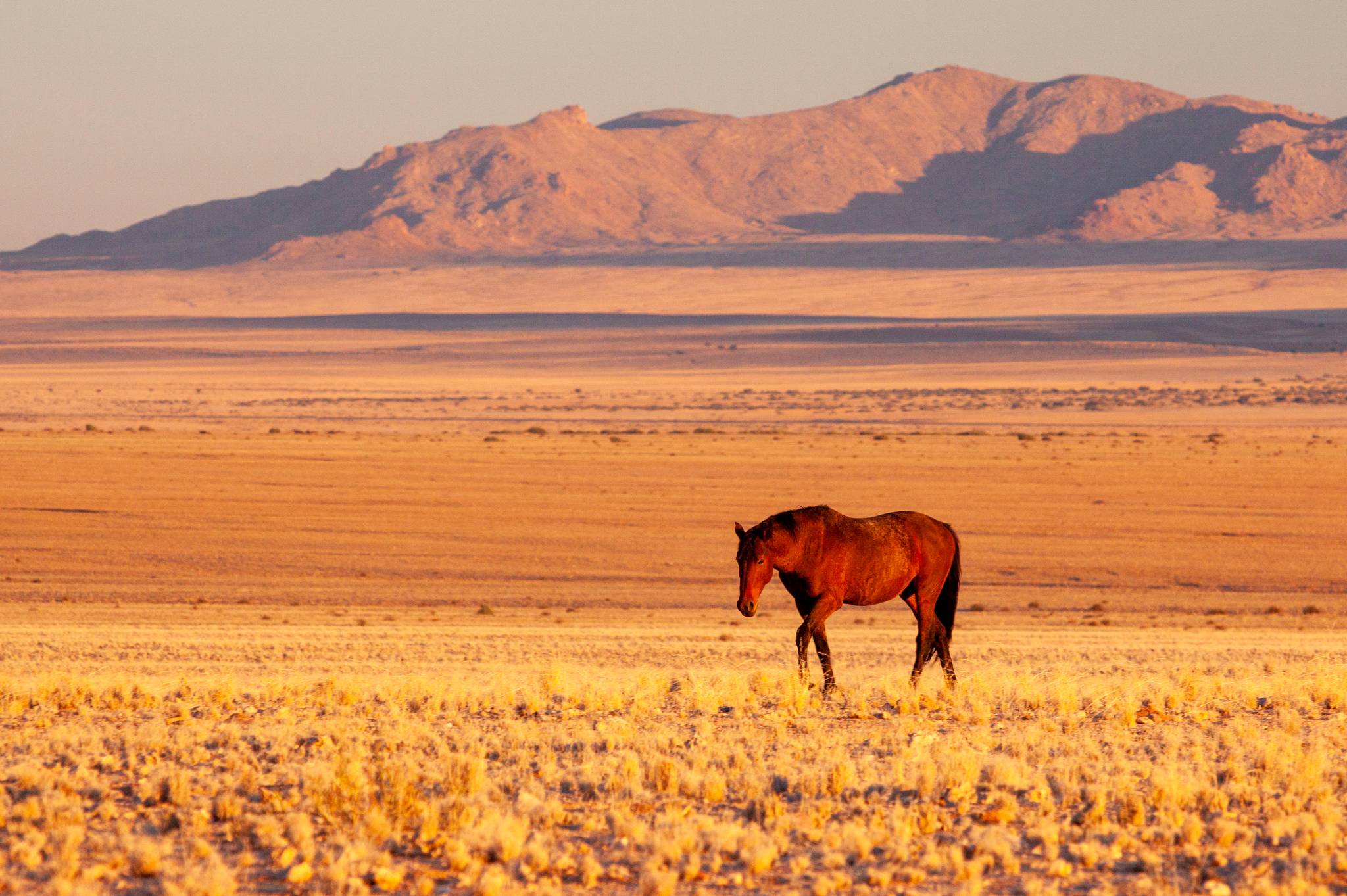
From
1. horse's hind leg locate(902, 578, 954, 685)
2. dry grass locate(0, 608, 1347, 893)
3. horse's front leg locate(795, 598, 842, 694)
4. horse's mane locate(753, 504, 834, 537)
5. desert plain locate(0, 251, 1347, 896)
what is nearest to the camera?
dry grass locate(0, 608, 1347, 893)

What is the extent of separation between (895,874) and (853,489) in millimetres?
28804

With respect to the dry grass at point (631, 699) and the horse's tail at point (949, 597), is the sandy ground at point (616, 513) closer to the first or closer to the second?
the dry grass at point (631, 699)

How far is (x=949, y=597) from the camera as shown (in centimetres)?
1048

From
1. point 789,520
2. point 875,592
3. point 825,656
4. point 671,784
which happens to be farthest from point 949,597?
point 671,784

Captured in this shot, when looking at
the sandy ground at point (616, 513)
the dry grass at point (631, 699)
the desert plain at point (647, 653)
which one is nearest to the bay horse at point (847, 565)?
the desert plain at point (647, 653)

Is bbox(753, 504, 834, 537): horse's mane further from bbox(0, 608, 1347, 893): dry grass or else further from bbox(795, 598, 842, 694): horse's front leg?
bbox(0, 608, 1347, 893): dry grass

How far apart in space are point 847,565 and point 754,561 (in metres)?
0.73

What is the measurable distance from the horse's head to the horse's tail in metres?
1.44

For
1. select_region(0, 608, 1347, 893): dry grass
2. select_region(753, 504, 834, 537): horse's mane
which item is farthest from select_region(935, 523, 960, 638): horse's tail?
select_region(753, 504, 834, 537): horse's mane

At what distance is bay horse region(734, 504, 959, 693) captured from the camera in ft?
30.8

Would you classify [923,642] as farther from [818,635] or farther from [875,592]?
[818,635]

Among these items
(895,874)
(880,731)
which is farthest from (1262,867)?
(880,731)

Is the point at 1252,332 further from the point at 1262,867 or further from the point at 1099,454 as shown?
the point at 1262,867

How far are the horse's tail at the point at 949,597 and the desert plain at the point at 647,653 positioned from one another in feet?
1.54
